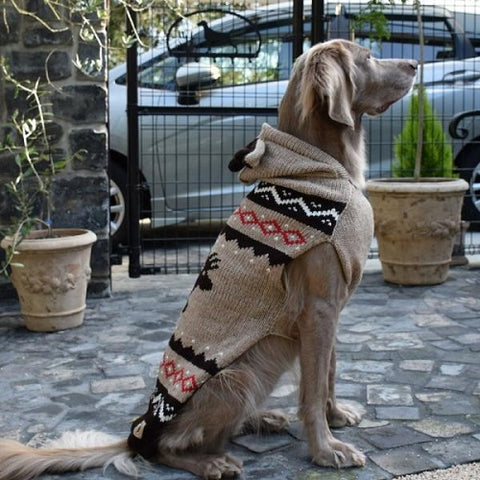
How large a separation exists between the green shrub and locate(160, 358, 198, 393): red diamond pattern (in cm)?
389

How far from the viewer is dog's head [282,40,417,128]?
2805 mm

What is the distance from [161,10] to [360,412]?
3.98 meters

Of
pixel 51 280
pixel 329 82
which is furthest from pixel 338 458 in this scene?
pixel 51 280

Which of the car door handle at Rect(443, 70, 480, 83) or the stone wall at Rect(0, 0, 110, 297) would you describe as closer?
the stone wall at Rect(0, 0, 110, 297)

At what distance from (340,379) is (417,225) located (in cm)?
204

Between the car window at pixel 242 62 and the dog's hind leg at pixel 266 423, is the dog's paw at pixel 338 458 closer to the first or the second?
the dog's hind leg at pixel 266 423

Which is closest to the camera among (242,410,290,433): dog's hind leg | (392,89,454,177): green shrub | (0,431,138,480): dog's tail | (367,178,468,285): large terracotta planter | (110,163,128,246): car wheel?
(0,431,138,480): dog's tail

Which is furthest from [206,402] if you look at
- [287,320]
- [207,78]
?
[207,78]

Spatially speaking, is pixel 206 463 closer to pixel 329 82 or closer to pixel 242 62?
pixel 329 82

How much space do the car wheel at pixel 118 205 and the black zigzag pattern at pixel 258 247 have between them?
3.80 meters

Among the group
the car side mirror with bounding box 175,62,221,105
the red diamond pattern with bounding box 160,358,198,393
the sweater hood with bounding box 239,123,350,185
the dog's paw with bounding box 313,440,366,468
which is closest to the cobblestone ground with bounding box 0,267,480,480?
the dog's paw with bounding box 313,440,366,468

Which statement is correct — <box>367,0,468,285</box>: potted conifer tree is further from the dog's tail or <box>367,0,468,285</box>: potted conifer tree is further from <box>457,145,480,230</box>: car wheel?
the dog's tail

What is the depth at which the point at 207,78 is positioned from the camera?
20.4ft

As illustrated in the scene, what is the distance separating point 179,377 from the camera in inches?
112
